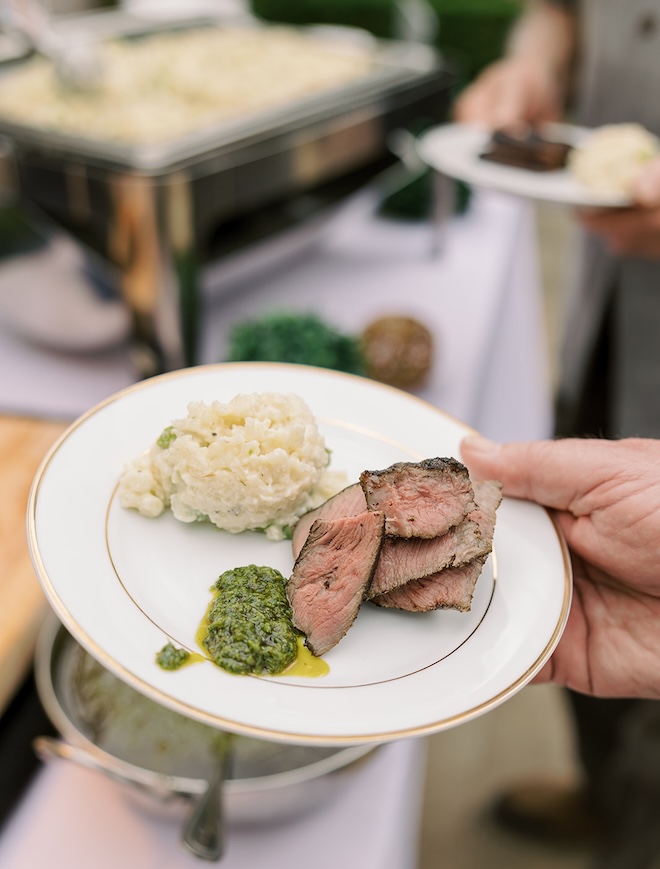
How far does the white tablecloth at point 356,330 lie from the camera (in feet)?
2.75

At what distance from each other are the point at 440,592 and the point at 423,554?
58mm

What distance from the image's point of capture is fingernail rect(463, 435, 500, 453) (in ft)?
2.69

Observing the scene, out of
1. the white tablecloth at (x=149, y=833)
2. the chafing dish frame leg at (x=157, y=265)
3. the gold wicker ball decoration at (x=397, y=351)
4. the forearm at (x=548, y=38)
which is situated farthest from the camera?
the forearm at (x=548, y=38)

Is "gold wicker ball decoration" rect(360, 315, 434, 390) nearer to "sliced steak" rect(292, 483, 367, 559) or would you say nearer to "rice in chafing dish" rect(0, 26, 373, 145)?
"rice in chafing dish" rect(0, 26, 373, 145)

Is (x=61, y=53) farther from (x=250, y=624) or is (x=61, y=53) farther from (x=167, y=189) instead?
(x=250, y=624)

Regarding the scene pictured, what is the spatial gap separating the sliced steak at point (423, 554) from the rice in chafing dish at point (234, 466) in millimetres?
112

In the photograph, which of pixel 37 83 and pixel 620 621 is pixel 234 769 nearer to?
pixel 620 621

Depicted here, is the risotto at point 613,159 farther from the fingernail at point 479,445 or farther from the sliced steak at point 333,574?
the sliced steak at point 333,574

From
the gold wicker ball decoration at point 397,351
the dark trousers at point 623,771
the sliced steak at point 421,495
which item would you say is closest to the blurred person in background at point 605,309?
the dark trousers at point 623,771

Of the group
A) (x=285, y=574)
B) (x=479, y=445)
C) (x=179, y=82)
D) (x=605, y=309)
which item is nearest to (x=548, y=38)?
(x=605, y=309)

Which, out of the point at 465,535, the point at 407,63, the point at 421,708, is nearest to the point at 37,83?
the point at 407,63

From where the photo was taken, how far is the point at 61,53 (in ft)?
5.67

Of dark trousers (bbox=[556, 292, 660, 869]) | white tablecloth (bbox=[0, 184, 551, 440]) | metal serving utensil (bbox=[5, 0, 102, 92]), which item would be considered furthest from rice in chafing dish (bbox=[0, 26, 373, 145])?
dark trousers (bbox=[556, 292, 660, 869])

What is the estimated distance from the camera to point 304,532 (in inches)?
29.2
